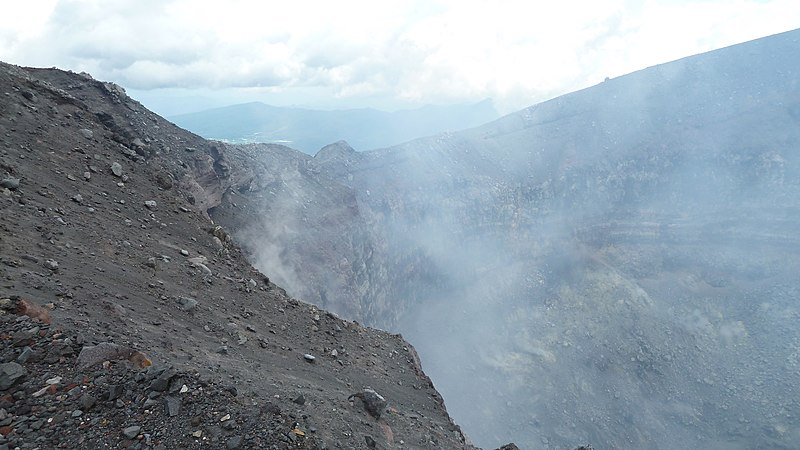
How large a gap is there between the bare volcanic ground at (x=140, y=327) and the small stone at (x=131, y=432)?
0.03 m

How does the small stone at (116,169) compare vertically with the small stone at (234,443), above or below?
above

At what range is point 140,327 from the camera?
37.4 feet

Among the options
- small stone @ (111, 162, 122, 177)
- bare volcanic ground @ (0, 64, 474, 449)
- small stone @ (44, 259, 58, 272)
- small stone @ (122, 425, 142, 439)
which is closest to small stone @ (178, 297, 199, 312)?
bare volcanic ground @ (0, 64, 474, 449)

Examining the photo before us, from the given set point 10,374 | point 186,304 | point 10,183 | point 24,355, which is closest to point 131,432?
point 10,374

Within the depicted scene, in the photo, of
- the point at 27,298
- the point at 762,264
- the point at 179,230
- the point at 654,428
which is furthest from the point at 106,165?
the point at 762,264

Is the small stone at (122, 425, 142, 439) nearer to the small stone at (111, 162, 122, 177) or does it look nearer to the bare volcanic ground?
the bare volcanic ground

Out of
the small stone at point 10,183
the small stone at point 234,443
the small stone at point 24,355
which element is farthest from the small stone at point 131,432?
the small stone at point 10,183

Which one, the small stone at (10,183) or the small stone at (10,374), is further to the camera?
the small stone at (10,183)

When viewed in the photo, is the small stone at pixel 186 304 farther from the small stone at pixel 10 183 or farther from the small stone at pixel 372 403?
the small stone at pixel 10 183

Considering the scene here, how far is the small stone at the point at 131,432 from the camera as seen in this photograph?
289 inches

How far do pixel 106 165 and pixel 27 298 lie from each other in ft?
32.4

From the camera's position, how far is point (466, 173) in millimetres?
61750

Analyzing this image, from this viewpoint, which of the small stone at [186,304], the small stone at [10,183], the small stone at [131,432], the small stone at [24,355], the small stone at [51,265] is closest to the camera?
the small stone at [131,432]

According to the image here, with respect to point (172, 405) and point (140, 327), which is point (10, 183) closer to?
point (140, 327)
